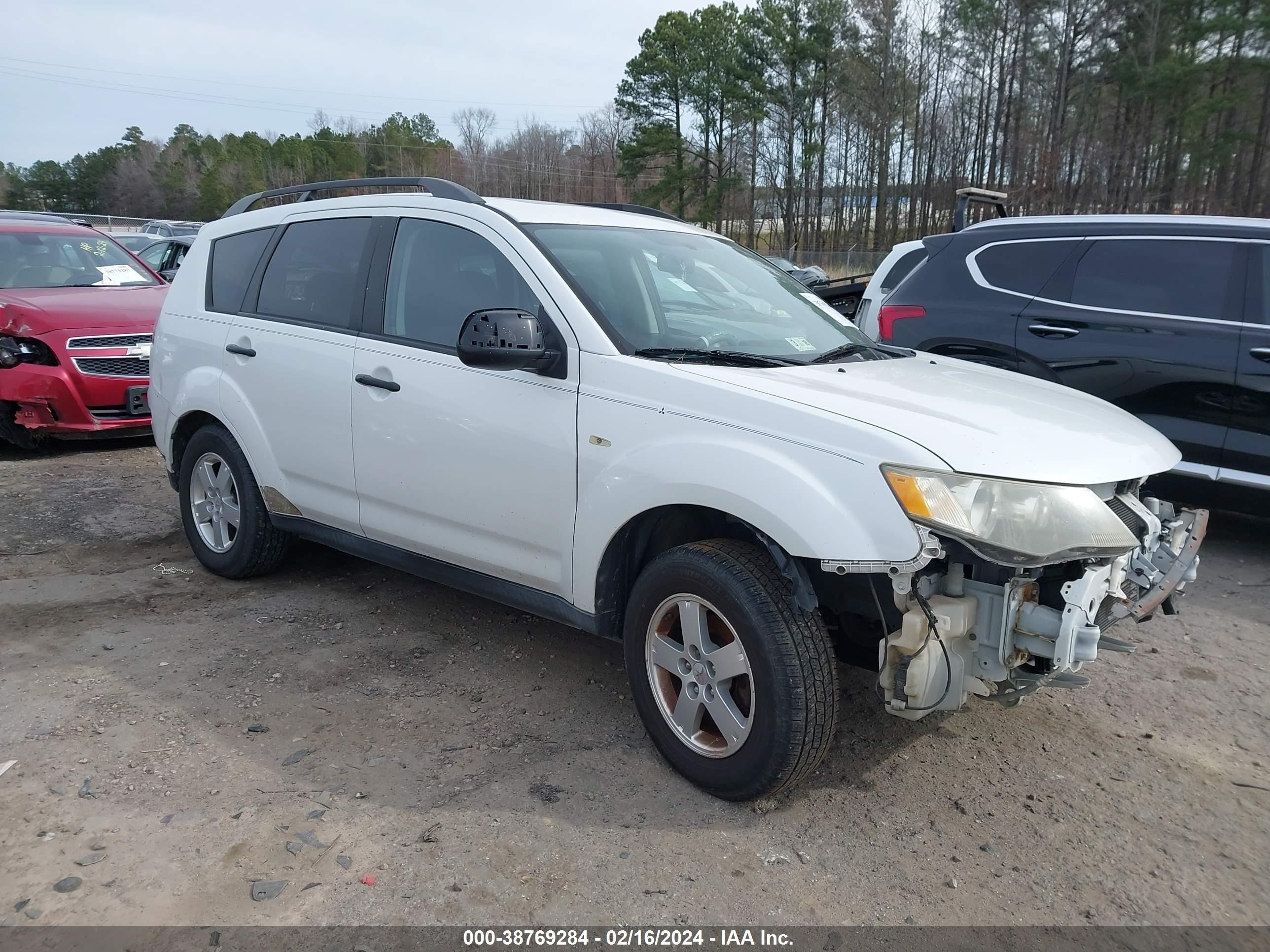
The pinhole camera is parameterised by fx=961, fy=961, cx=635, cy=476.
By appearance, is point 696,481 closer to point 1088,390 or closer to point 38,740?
point 38,740

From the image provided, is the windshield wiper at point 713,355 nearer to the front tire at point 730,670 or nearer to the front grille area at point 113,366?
the front tire at point 730,670

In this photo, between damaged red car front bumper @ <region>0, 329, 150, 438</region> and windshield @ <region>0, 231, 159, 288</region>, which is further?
windshield @ <region>0, 231, 159, 288</region>

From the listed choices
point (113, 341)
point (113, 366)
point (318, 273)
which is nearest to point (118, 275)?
point (113, 341)

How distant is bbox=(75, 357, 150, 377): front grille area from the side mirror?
5.41 m

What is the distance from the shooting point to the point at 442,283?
3.89 m

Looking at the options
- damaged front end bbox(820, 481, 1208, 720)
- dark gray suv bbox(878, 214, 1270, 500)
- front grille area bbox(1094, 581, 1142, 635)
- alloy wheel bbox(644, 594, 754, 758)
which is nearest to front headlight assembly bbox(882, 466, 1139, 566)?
damaged front end bbox(820, 481, 1208, 720)

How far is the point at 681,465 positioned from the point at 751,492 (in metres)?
0.27

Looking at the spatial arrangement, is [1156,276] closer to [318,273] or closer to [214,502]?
[318,273]

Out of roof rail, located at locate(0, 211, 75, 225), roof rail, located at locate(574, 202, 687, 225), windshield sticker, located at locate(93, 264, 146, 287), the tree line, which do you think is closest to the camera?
roof rail, located at locate(574, 202, 687, 225)

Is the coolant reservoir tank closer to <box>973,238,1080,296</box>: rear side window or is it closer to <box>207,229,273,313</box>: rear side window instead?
<box>207,229,273,313</box>: rear side window

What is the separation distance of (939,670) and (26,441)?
24.6ft

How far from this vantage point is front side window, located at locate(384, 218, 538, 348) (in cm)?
365

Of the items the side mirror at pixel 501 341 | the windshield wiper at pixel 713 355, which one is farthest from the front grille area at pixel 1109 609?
the side mirror at pixel 501 341

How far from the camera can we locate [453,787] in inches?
122
